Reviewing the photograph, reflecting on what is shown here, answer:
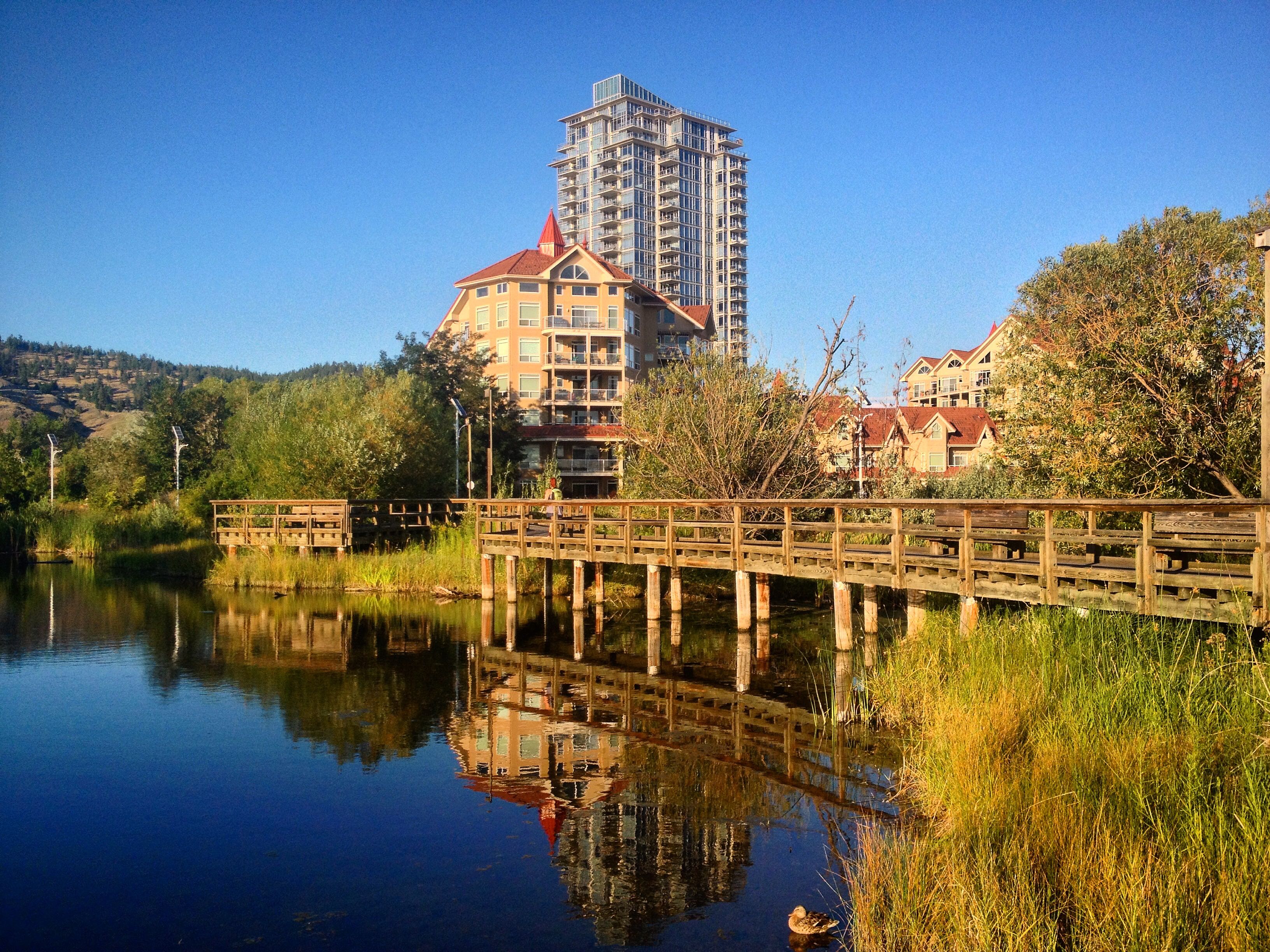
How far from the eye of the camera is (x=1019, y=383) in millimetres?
20172

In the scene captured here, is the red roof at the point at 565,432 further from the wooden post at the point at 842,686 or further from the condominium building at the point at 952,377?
the wooden post at the point at 842,686

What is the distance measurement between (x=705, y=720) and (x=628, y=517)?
290 inches

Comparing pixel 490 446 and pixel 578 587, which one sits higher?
pixel 490 446

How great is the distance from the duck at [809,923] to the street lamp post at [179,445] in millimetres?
42536

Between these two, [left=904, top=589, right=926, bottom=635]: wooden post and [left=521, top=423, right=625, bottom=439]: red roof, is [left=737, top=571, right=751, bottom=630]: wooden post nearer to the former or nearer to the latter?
[left=904, top=589, right=926, bottom=635]: wooden post

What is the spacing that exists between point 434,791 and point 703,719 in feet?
13.2

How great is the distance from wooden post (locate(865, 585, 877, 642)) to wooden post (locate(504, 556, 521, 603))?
9843 mm

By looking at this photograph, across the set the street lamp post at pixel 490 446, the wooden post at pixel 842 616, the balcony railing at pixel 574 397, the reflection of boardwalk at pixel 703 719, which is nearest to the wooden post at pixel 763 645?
the wooden post at pixel 842 616

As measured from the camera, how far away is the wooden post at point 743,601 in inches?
721

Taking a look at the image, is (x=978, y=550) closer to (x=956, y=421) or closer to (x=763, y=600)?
(x=763, y=600)

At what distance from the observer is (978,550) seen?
1777cm

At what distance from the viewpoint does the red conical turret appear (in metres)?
79.6

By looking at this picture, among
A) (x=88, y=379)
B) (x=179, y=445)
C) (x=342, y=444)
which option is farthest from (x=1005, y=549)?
(x=88, y=379)

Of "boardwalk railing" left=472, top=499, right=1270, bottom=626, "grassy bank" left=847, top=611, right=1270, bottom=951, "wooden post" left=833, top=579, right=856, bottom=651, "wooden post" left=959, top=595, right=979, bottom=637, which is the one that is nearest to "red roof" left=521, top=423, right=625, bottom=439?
"boardwalk railing" left=472, top=499, right=1270, bottom=626
